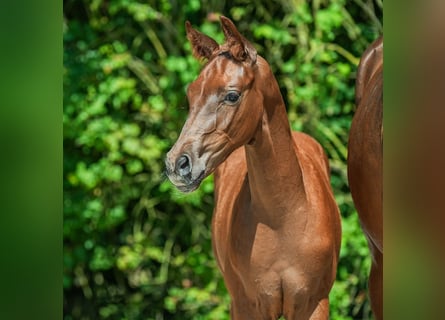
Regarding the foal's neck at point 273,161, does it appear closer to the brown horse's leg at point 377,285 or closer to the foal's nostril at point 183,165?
the foal's nostril at point 183,165

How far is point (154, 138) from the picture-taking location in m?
3.18

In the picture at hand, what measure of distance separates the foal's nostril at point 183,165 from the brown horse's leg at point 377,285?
1013mm

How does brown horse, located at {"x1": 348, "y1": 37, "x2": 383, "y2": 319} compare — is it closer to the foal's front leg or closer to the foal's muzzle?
the foal's front leg

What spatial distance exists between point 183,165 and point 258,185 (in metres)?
0.27

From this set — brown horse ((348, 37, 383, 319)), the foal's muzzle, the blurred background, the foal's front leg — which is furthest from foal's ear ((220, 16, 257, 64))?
the blurred background

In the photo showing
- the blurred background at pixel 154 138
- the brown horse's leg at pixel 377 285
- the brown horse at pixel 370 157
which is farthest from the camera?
the blurred background at pixel 154 138


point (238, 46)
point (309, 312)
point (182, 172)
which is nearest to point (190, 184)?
point (182, 172)

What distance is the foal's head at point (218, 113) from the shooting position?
2047 mm

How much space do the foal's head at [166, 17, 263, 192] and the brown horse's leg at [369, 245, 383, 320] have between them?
0.91 meters

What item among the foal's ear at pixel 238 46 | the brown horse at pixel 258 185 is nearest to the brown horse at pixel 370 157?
the brown horse at pixel 258 185

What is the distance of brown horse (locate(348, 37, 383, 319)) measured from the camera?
249 centimetres

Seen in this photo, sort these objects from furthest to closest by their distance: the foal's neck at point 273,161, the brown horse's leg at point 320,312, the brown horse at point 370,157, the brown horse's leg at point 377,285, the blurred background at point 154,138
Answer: the blurred background at point 154,138 < the brown horse's leg at point 377,285 < the brown horse at point 370,157 < the brown horse's leg at point 320,312 < the foal's neck at point 273,161
